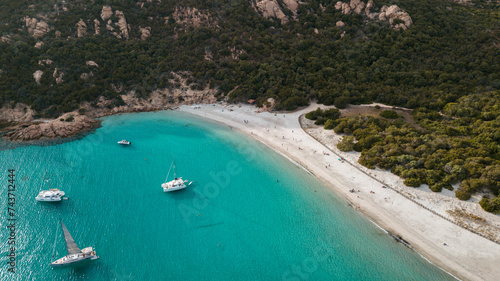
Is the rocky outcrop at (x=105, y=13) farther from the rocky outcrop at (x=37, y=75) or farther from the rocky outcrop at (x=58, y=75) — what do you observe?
the rocky outcrop at (x=37, y=75)

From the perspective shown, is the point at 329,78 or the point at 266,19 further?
the point at 266,19

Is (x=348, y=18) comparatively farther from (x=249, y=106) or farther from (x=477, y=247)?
(x=477, y=247)

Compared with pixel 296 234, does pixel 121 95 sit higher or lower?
lower

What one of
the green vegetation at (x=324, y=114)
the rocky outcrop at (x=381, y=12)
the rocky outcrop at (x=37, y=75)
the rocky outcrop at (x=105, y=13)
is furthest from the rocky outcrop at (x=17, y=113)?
the rocky outcrop at (x=381, y=12)

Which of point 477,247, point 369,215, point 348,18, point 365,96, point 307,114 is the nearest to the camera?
point 477,247

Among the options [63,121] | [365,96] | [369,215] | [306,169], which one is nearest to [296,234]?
[369,215]

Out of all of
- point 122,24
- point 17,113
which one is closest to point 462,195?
point 17,113

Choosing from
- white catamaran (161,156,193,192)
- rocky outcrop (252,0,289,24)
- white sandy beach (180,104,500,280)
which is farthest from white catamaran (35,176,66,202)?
rocky outcrop (252,0,289,24)

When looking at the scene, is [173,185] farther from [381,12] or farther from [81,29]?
[381,12]
